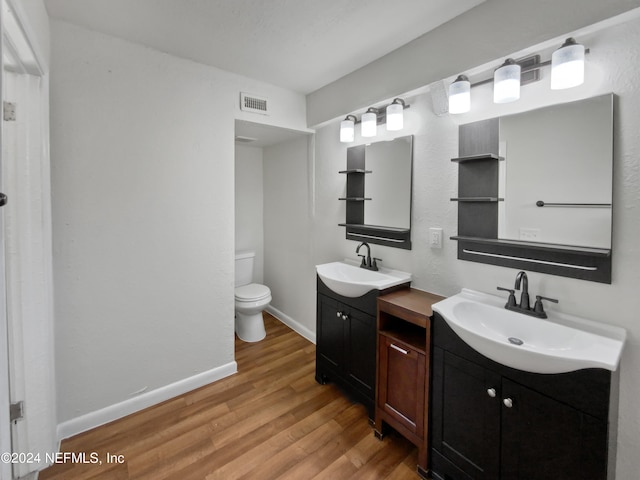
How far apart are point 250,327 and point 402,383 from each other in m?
1.74

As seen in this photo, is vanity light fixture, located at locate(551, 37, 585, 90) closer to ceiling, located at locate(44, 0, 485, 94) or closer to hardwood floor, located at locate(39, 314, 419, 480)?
ceiling, located at locate(44, 0, 485, 94)

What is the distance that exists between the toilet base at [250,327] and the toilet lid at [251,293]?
21 cm

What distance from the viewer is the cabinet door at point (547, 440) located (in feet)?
3.48

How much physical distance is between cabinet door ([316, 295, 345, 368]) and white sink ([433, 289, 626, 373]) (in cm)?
81

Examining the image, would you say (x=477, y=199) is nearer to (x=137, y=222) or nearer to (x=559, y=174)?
(x=559, y=174)

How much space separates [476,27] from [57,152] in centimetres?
236

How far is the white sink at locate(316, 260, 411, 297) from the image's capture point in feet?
6.21

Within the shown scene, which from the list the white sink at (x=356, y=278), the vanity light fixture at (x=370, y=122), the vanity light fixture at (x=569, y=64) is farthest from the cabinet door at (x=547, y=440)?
the vanity light fixture at (x=370, y=122)

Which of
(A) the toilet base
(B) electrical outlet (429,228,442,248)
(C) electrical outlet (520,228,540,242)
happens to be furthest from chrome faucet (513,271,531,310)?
(A) the toilet base

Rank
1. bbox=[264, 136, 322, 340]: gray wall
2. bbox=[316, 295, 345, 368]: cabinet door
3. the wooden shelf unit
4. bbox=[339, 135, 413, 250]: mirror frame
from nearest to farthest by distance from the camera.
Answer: the wooden shelf unit
bbox=[316, 295, 345, 368]: cabinet door
bbox=[339, 135, 413, 250]: mirror frame
bbox=[264, 136, 322, 340]: gray wall

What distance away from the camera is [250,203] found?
3.62m

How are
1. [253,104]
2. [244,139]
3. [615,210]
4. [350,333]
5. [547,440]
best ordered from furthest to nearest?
1. [244,139]
2. [253,104]
3. [350,333]
4. [615,210]
5. [547,440]

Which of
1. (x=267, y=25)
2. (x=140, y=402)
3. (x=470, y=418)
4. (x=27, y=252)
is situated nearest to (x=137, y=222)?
(x=27, y=252)

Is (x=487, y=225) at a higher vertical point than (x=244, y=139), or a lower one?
lower
